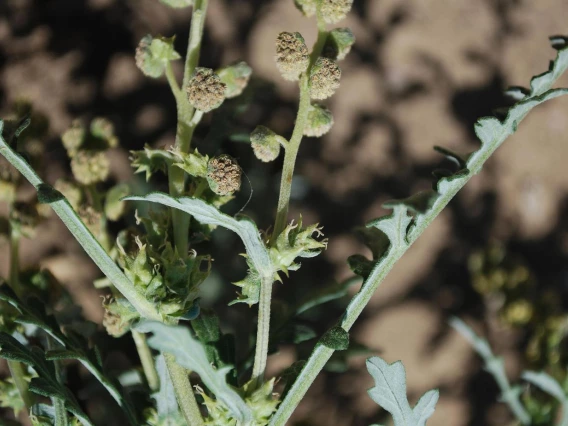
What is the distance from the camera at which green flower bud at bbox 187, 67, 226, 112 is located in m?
1.15

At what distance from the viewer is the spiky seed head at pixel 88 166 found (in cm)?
140

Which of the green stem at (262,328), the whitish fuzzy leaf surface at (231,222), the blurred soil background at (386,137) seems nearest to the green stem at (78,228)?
the whitish fuzzy leaf surface at (231,222)

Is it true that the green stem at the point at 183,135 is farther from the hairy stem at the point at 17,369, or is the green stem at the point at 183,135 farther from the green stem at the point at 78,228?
the hairy stem at the point at 17,369

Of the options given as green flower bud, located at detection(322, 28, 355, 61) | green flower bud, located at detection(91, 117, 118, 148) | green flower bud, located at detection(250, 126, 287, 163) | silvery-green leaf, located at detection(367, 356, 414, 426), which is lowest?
silvery-green leaf, located at detection(367, 356, 414, 426)

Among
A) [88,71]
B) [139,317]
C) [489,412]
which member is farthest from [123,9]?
[489,412]

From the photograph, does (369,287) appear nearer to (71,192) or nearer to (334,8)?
(334,8)

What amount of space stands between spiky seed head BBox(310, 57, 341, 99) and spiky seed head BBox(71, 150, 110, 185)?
1.94 feet

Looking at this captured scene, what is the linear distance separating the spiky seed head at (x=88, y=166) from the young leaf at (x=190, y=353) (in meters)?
0.57

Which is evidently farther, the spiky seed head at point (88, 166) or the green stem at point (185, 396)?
the spiky seed head at point (88, 166)

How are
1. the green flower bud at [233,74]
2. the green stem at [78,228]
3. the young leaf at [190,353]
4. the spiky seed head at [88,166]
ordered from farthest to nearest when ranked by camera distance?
1. the spiky seed head at [88,166]
2. the green flower bud at [233,74]
3. the green stem at [78,228]
4. the young leaf at [190,353]

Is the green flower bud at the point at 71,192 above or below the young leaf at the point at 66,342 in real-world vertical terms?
above

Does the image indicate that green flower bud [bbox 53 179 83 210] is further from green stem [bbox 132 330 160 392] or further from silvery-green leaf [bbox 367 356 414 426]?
silvery-green leaf [bbox 367 356 414 426]

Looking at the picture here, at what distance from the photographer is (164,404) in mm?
1375

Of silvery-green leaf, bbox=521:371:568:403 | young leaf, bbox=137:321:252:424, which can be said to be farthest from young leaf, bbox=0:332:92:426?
silvery-green leaf, bbox=521:371:568:403
